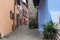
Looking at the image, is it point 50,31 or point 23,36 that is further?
point 23,36

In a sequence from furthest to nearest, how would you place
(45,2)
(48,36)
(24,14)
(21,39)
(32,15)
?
(24,14) < (32,15) < (45,2) < (21,39) < (48,36)

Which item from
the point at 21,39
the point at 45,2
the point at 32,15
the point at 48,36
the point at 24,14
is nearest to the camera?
the point at 48,36

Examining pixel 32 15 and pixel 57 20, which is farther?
pixel 32 15

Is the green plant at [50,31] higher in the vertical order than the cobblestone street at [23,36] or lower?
higher

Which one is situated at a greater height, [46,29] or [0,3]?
[0,3]

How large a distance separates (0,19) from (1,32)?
745 mm

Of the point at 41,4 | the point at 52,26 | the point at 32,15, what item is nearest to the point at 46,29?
the point at 52,26

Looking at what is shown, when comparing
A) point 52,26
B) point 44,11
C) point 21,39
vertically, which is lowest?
point 21,39

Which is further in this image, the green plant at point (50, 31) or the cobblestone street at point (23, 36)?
the cobblestone street at point (23, 36)

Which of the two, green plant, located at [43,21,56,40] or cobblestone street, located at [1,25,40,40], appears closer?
green plant, located at [43,21,56,40]

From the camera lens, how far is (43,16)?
Result: 1226 cm

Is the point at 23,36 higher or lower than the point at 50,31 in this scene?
lower

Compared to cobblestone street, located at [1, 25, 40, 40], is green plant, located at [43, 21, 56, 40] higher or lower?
higher

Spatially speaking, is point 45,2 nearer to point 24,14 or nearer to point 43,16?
point 43,16
